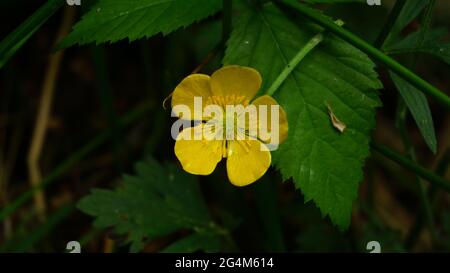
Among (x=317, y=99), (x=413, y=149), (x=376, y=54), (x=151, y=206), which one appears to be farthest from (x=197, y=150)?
(x=413, y=149)

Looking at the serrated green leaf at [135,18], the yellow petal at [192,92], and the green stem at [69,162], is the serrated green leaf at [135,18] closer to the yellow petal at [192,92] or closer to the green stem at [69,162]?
the yellow petal at [192,92]

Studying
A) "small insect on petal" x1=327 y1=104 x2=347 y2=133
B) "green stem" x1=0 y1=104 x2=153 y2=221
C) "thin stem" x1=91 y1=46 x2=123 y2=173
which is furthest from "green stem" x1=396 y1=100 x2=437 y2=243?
"green stem" x1=0 y1=104 x2=153 y2=221

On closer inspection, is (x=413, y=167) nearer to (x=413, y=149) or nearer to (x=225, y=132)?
(x=413, y=149)

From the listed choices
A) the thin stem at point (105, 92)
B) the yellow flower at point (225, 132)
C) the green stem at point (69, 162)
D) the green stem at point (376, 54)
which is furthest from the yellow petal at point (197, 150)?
the green stem at point (69, 162)
